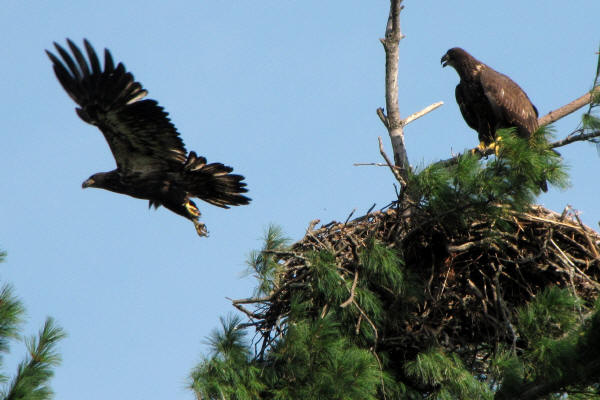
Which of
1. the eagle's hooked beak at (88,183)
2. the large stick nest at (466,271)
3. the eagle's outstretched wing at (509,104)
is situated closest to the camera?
the large stick nest at (466,271)

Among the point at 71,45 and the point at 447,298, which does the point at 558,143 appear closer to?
the point at 447,298

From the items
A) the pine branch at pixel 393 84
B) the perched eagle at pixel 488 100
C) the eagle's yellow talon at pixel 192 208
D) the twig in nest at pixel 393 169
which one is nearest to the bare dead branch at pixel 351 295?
the twig in nest at pixel 393 169

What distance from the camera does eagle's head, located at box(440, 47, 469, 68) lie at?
8891mm

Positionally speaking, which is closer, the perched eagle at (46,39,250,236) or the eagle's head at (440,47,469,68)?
the perched eagle at (46,39,250,236)

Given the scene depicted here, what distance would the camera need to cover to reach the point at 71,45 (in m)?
7.44

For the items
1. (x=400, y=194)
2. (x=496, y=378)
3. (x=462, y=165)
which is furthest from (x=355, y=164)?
(x=496, y=378)

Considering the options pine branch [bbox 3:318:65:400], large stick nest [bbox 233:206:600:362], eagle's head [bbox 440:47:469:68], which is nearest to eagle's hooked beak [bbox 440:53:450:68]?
eagle's head [bbox 440:47:469:68]

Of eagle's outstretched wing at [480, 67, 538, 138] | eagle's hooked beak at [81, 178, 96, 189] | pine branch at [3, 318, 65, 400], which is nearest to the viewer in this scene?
pine branch at [3, 318, 65, 400]

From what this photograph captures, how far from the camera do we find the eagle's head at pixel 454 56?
29.2 feet

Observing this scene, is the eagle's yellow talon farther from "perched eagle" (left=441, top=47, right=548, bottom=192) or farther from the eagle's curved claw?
"perched eagle" (left=441, top=47, right=548, bottom=192)

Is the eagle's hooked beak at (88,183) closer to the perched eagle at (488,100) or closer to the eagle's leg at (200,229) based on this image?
the eagle's leg at (200,229)

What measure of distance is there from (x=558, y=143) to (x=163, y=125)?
12.1ft

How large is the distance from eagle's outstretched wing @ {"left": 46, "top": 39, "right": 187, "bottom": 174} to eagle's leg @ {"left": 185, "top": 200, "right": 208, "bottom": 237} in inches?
26.1

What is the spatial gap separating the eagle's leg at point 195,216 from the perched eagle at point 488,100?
3035mm
